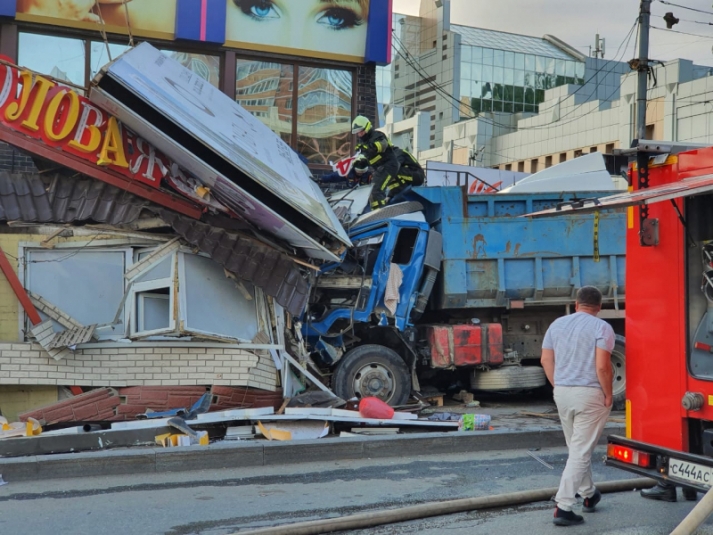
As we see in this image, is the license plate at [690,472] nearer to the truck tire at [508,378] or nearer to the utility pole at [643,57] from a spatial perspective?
the truck tire at [508,378]

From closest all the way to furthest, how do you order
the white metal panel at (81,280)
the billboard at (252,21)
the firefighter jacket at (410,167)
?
the white metal panel at (81,280) < the firefighter jacket at (410,167) < the billboard at (252,21)

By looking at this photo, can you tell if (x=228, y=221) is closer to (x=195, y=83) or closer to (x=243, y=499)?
(x=195, y=83)

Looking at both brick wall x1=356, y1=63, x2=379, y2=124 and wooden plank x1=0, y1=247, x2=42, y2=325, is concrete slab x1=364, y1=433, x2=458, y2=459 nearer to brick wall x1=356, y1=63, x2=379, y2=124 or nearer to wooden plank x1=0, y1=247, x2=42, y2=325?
wooden plank x1=0, y1=247, x2=42, y2=325

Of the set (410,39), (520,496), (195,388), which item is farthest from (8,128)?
(410,39)

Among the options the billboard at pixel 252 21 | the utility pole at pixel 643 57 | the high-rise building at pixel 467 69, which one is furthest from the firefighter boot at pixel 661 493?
the high-rise building at pixel 467 69

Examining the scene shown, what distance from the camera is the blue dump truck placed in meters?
10.6

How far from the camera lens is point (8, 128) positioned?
349 inches

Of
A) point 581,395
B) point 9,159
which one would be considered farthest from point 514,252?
point 9,159

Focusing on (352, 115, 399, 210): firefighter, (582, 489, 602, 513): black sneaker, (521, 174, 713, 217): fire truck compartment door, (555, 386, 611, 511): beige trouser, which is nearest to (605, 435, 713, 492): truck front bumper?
(555, 386, 611, 511): beige trouser

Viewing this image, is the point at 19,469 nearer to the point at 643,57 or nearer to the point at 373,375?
the point at 373,375

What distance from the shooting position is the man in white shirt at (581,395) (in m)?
5.74

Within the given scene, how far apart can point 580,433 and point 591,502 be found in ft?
2.15

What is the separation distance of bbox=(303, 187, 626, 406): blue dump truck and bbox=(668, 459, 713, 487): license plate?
553cm

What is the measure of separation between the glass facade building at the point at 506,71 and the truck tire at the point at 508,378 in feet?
137
